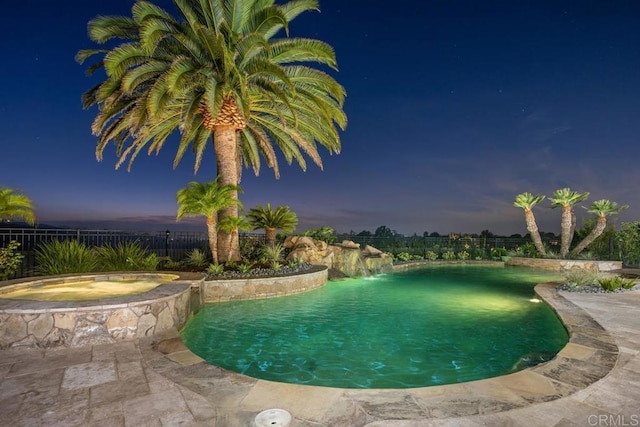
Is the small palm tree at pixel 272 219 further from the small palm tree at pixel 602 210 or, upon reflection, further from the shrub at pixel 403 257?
the small palm tree at pixel 602 210

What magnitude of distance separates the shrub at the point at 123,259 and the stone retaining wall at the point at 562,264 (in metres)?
17.3

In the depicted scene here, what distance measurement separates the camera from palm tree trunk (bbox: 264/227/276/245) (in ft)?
43.6

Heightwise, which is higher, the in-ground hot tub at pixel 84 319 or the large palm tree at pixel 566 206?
the large palm tree at pixel 566 206

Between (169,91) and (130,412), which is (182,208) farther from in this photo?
(130,412)

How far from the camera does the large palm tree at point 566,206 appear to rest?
17.3 meters

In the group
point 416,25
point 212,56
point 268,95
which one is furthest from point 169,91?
point 416,25

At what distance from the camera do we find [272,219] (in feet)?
43.1

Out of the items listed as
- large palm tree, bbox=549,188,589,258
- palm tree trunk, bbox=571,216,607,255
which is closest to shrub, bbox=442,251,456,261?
large palm tree, bbox=549,188,589,258

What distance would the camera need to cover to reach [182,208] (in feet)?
29.5

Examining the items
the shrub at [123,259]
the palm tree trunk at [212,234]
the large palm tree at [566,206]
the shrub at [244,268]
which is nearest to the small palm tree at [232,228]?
the palm tree trunk at [212,234]

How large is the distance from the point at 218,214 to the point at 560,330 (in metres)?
9.00

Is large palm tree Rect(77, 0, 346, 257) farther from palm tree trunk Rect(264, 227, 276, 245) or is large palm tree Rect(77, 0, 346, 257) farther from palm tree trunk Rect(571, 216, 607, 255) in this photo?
palm tree trunk Rect(571, 216, 607, 255)

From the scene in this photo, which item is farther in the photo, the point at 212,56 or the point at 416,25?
the point at 416,25
